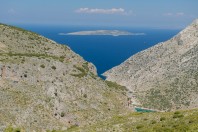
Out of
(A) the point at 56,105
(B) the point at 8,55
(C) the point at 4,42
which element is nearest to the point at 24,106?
(A) the point at 56,105

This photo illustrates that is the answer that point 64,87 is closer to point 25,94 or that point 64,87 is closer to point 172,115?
point 25,94

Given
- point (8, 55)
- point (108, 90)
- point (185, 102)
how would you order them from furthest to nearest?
point (185, 102), point (108, 90), point (8, 55)

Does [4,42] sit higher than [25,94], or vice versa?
[4,42]

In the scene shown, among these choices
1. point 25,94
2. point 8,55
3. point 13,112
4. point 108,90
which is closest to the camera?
point 13,112

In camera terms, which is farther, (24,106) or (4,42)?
(4,42)

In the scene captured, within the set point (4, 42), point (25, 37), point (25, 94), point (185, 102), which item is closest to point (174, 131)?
point (25, 94)

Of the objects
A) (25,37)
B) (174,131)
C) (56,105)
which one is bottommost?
(56,105)
